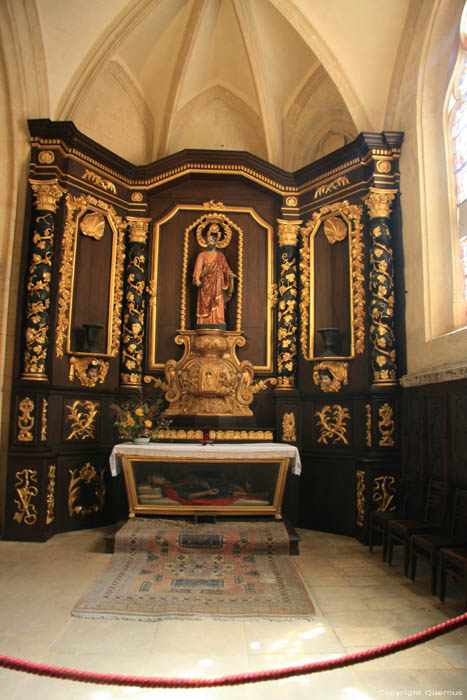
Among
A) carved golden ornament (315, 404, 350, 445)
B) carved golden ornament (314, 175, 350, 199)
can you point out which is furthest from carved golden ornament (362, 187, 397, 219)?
carved golden ornament (315, 404, 350, 445)

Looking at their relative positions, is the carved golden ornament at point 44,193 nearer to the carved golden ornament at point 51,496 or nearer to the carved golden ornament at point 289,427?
the carved golden ornament at point 51,496

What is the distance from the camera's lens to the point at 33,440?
7.04m

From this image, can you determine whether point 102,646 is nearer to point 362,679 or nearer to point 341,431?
point 362,679

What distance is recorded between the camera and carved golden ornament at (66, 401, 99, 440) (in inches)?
298

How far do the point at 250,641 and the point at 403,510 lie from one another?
3.30 meters

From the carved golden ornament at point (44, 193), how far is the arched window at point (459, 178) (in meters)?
5.56

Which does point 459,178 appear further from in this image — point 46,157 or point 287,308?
point 46,157

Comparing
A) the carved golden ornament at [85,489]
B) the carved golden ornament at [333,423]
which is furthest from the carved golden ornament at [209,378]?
the carved golden ornament at [85,489]

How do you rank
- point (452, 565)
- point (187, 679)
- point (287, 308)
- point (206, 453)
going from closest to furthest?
point (187, 679)
point (452, 565)
point (206, 453)
point (287, 308)

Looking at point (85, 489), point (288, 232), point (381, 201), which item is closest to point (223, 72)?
point (288, 232)

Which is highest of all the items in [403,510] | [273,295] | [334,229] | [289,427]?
[334,229]

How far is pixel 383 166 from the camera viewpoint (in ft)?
24.7

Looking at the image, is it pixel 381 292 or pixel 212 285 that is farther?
pixel 212 285

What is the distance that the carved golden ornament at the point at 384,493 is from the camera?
6.90 m
